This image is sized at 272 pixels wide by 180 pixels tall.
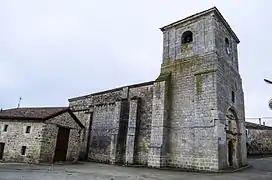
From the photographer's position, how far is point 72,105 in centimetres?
2623

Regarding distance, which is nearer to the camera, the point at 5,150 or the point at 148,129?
the point at 5,150

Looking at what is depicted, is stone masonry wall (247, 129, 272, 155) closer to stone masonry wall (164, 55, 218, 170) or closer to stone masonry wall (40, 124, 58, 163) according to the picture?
stone masonry wall (164, 55, 218, 170)

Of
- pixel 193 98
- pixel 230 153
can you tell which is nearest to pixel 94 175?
pixel 193 98

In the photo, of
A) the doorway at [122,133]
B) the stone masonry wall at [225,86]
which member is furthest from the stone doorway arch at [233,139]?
the doorway at [122,133]

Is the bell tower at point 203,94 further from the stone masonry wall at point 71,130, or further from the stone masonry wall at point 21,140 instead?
the stone masonry wall at point 21,140

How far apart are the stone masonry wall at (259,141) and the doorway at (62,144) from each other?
22482 millimetres

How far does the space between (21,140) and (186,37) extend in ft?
49.0

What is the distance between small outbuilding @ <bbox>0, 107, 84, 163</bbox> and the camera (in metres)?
16.0

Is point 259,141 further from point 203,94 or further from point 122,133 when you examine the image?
point 122,133

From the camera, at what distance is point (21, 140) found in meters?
16.3

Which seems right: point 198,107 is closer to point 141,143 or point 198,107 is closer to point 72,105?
point 141,143

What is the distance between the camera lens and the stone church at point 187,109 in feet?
49.1

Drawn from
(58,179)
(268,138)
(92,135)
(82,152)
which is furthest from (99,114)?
(268,138)

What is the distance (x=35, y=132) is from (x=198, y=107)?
11.6m
